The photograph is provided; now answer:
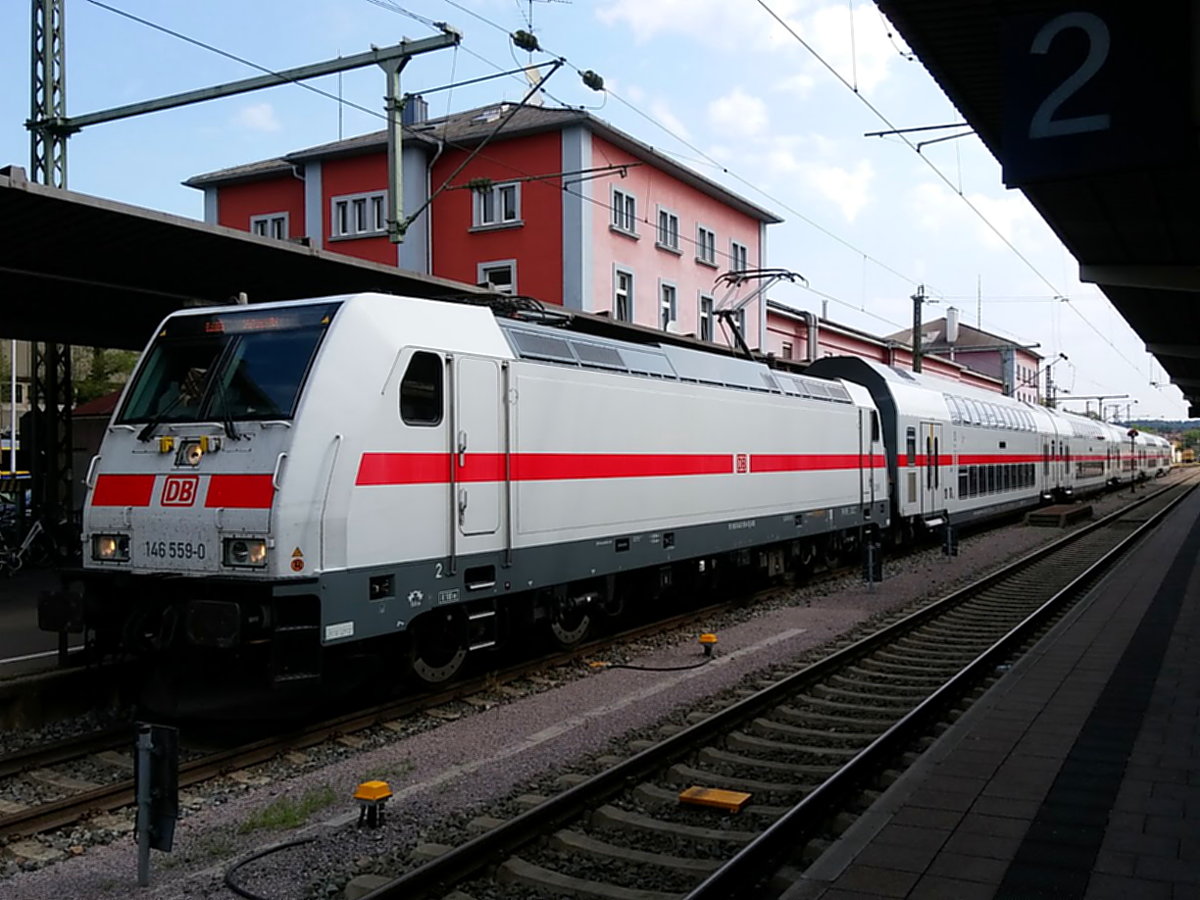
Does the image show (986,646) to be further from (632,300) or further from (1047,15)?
(632,300)

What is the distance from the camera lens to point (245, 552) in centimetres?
793

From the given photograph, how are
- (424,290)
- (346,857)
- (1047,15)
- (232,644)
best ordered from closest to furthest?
1. (346,857)
2. (1047,15)
3. (232,644)
4. (424,290)

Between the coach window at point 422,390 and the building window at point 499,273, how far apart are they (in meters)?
21.0

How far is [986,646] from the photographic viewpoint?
473 inches

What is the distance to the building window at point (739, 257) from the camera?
37.1 metres

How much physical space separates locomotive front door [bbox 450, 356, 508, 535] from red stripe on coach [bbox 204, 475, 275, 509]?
173cm

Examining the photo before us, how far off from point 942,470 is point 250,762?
19.1 metres

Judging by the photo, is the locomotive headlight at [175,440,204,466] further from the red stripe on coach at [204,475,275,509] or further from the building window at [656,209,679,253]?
the building window at [656,209,679,253]

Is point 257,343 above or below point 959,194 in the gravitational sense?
Answer: below

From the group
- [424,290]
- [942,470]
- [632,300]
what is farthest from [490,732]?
[632,300]

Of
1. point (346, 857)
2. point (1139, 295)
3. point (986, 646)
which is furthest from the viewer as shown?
point (1139, 295)

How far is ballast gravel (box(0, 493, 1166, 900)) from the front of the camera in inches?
226

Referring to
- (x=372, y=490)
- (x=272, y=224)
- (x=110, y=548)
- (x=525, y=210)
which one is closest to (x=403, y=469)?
(x=372, y=490)

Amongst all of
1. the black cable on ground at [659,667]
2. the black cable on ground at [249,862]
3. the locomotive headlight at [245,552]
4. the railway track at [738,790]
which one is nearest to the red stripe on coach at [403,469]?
the locomotive headlight at [245,552]
